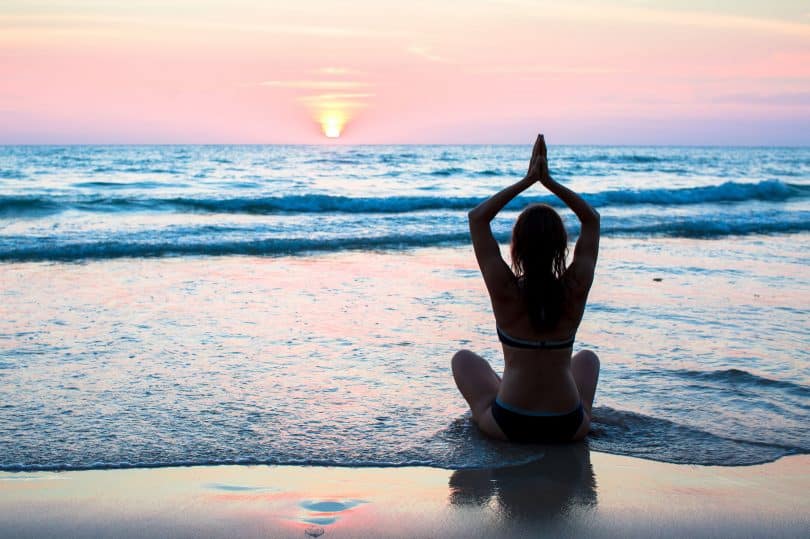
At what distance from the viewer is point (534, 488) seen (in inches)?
135

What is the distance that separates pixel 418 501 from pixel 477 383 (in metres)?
0.99

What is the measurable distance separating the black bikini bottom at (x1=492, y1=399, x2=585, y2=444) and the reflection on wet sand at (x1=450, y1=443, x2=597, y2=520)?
0.29ft

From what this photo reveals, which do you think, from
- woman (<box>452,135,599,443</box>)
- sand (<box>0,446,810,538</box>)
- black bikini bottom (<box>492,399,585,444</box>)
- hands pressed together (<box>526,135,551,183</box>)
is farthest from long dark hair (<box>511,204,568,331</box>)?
sand (<box>0,446,810,538</box>)

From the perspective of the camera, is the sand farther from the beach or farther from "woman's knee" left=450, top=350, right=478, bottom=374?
"woman's knee" left=450, top=350, right=478, bottom=374

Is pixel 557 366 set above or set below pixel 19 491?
above

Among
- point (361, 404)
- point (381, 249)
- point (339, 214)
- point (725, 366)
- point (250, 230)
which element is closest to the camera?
point (361, 404)

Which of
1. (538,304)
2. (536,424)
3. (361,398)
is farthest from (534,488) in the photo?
(361,398)

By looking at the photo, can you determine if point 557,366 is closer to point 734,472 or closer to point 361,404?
point 734,472

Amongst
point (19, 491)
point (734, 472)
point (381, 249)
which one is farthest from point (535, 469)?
point (381, 249)

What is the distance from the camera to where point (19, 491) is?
3324mm

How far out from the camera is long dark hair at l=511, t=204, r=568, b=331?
355 centimetres

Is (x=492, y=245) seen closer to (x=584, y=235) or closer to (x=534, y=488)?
(x=584, y=235)

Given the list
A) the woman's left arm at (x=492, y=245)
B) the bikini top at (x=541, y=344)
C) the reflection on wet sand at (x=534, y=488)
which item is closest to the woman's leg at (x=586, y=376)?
the reflection on wet sand at (x=534, y=488)

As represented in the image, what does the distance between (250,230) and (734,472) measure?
451 inches
